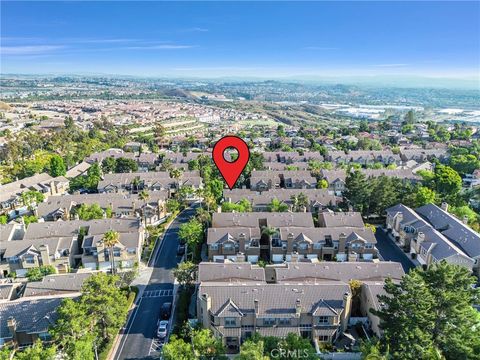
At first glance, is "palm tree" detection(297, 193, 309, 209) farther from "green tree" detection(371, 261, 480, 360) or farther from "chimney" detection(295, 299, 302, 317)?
"green tree" detection(371, 261, 480, 360)

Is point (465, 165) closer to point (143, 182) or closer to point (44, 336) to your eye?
point (143, 182)

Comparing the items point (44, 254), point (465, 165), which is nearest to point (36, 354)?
point (44, 254)

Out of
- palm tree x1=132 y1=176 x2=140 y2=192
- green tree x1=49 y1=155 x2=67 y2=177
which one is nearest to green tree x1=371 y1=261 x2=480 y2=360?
palm tree x1=132 y1=176 x2=140 y2=192

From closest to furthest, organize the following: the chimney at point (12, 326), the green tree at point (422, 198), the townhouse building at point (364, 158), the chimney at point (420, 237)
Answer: the chimney at point (12, 326), the chimney at point (420, 237), the green tree at point (422, 198), the townhouse building at point (364, 158)

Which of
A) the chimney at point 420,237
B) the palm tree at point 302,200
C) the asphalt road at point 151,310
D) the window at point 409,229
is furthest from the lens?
Answer: the palm tree at point 302,200

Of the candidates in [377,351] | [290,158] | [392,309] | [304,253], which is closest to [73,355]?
[377,351]

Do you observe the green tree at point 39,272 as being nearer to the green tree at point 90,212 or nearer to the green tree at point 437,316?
the green tree at point 90,212

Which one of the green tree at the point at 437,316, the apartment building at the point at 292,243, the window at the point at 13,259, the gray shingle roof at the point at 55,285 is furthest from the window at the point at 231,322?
the window at the point at 13,259
